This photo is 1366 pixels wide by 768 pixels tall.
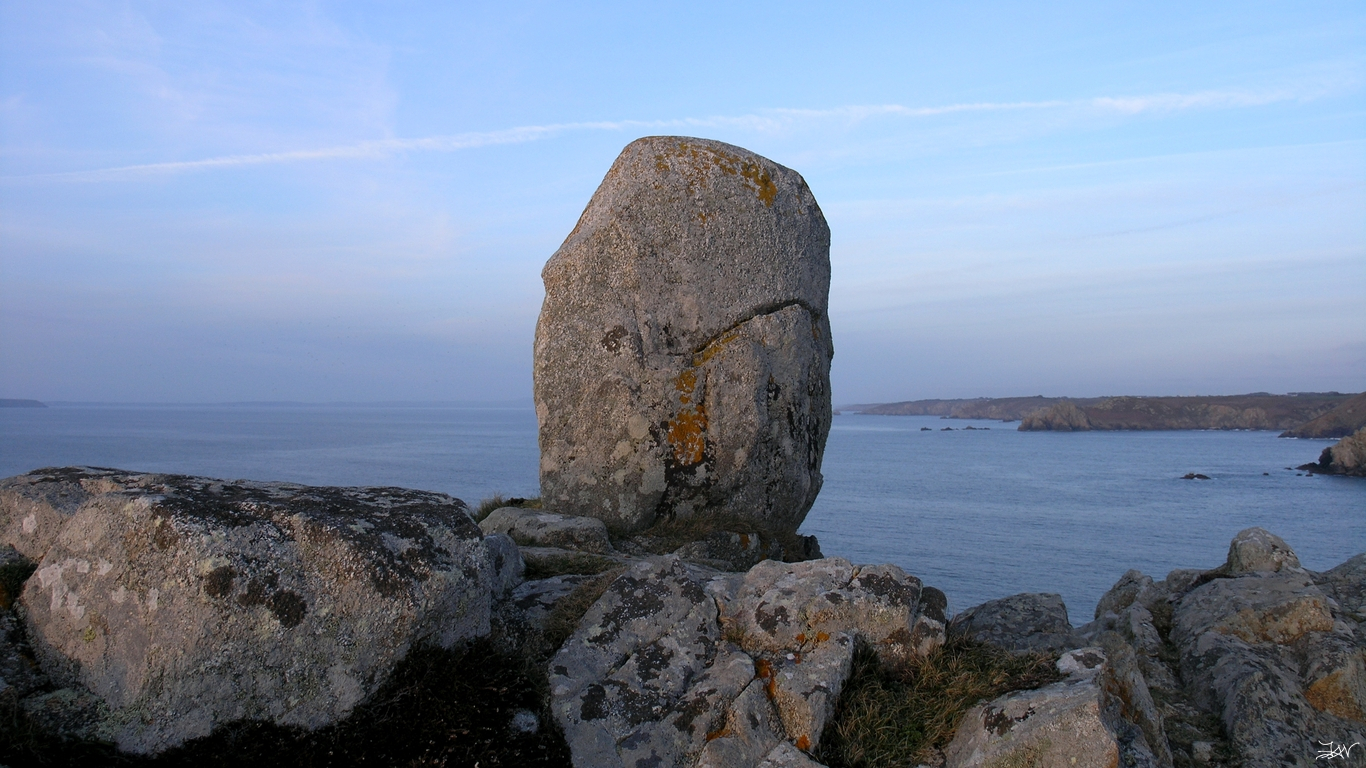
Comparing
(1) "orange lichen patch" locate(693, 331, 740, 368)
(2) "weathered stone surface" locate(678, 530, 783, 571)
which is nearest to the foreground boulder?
(2) "weathered stone surface" locate(678, 530, 783, 571)

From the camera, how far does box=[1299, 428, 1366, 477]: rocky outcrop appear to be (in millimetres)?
62106

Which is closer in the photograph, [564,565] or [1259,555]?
[564,565]

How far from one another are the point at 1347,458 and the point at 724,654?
3008 inches

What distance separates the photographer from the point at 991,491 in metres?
58.6

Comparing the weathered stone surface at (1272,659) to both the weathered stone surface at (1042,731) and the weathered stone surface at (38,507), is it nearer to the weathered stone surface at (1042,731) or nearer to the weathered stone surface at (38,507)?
the weathered stone surface at (1042,731)

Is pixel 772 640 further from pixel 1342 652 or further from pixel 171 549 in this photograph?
pixel 1342 652

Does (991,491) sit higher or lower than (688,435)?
lower

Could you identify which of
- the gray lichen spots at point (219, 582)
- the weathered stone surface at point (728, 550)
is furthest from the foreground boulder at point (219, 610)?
the weathered stone surface at point (728, 550)

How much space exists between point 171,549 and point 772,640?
4.12 meters

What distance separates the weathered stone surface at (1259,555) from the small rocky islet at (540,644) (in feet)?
0.13

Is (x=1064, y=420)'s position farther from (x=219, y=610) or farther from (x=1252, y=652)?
(x=219, y=610)

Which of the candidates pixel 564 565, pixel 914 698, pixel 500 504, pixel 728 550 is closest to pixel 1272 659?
pixel 914 698

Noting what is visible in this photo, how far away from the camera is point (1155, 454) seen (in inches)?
3861

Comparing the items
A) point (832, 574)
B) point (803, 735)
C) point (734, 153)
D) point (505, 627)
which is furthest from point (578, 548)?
point (734, 153)
